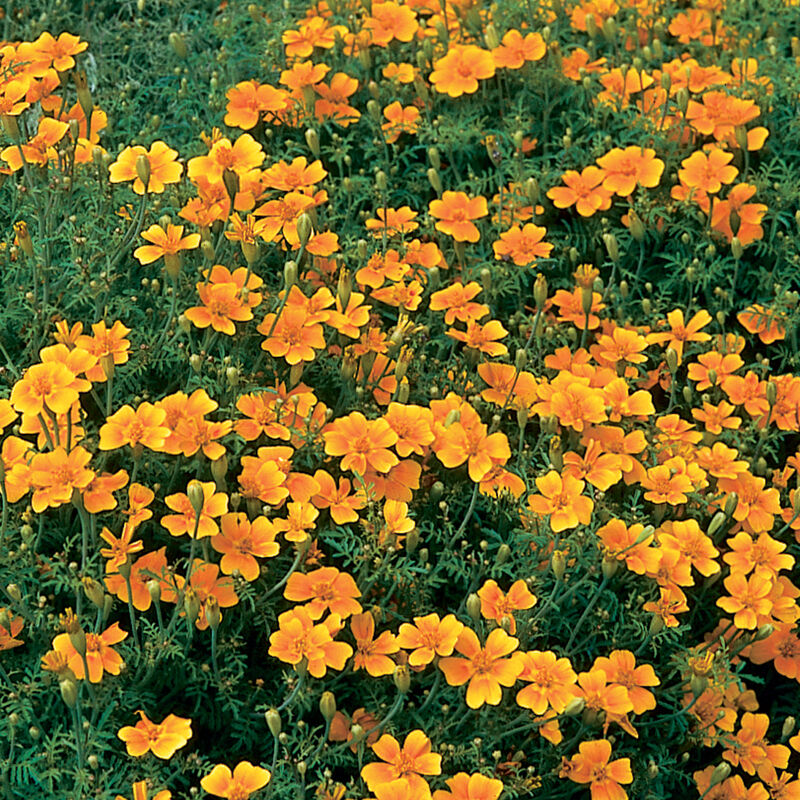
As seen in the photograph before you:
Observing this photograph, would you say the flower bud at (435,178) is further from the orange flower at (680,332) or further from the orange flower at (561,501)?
the orange flower at (561,501)

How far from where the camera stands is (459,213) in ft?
9.27

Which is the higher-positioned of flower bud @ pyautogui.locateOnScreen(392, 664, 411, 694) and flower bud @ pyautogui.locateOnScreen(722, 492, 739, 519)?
flower bud @ pyautogui.locateOnScreen(722, 492, 739, 519)

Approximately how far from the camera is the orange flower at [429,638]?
1.97 m

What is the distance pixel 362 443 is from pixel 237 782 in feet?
2.24

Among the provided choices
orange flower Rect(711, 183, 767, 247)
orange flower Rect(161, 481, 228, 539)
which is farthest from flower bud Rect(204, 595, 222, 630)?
orange flower Rect(711, 183, 767, 247)

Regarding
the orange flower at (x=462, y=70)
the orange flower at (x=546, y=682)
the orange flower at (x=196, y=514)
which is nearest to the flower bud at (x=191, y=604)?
the orange flower at (x=196, y=514)

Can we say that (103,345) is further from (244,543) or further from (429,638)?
(429,638)

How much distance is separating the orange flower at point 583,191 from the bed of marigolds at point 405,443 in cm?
1

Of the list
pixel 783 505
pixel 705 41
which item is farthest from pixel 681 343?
pixel 705 41

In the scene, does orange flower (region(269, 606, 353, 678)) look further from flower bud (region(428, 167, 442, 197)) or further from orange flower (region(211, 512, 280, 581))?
flower bud (region(428, 167, 442, 197))

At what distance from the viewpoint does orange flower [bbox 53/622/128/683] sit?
190 centimetres

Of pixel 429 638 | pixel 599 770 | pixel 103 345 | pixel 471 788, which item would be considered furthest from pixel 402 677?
pixel 103 345

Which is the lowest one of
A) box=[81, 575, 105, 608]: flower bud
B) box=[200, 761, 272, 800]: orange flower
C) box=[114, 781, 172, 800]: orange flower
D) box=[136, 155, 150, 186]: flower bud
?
box=[114, 781, 172, 800]: orange flower

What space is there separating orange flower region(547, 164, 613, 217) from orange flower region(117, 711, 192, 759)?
1676mm
